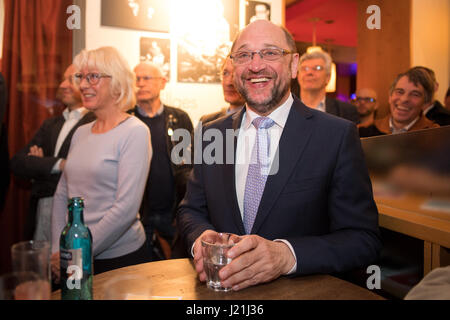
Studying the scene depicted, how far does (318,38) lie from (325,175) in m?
7.97

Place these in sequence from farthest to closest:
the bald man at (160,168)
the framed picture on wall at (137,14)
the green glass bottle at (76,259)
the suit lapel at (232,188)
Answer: the framed picture on wall at (137,14) < the bald man at (160,168) < the suit lapel at (232,188) < the green glass bottle at (76,259)

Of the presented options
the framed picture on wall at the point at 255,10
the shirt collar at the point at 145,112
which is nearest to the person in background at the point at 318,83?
the framed picture on wall at the point at 255,10

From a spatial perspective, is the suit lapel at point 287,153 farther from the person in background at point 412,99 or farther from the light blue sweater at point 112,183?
the person in background at point 412,99

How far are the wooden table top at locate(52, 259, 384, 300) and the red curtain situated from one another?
252 centimetres

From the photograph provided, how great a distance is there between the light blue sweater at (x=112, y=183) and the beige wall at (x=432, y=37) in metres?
3.74

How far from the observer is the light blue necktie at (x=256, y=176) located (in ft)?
4.61

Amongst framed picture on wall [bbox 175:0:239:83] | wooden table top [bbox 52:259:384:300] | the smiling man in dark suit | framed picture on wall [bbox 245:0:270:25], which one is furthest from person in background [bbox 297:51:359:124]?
wooden table top [bbox 52:259:384:300]

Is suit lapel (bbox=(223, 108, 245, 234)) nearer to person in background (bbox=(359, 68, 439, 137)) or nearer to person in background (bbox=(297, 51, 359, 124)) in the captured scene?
person in background (bbox=(359, 68, 439, 137))

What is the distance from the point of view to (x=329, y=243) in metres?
1.15

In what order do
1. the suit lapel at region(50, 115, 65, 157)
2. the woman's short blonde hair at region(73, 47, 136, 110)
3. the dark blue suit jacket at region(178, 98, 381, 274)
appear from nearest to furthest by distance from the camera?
the dark blue suit jacket at region(178, 98, 381, 274), the woman's short blonde hair at region(73, 47, 136, 110), the suit lapel at region(50, 115, 65, 157)

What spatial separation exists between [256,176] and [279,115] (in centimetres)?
30

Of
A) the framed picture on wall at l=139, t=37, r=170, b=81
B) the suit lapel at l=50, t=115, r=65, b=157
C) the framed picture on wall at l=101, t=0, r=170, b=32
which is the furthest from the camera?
the framed picture on wall at l=139, t=37, r=170, b=81

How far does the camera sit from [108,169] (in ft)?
5.75

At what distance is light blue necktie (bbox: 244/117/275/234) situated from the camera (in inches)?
55.4
